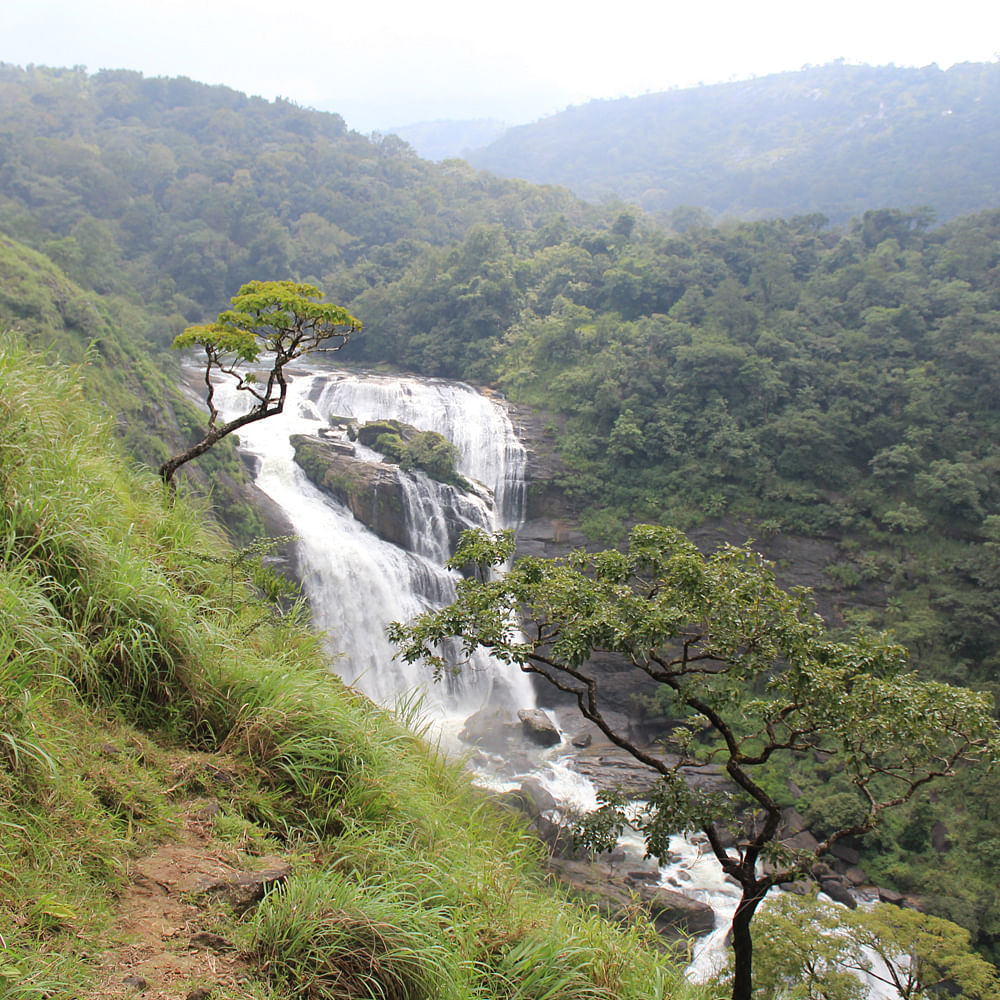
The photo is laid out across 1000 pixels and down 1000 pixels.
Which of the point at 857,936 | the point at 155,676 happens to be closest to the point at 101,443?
the point at 155,676

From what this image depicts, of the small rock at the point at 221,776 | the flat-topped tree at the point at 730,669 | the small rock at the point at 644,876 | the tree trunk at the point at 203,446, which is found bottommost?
the small rock at the point at 644,876

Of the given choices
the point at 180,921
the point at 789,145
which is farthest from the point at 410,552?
the point at 789,145

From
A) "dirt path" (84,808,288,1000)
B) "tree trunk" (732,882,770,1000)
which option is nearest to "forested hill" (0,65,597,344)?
"tree trunk" (732,882,770,1000)

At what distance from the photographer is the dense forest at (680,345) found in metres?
16.5

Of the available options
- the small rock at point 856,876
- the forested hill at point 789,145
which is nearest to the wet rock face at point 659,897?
the small rock at point 856,876

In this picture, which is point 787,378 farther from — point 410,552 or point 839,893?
point 839,893

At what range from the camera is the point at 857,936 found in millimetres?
9086

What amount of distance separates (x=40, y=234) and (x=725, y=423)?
1113 inches

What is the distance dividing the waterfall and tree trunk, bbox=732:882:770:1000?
7.31 metres

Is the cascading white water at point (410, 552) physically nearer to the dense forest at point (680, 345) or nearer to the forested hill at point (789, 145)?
the dense forest at point (680, 345)

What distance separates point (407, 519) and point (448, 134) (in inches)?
5651

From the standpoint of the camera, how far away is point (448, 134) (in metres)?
140

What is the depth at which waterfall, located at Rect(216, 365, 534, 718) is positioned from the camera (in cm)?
1522

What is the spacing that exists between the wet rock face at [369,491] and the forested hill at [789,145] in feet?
127
